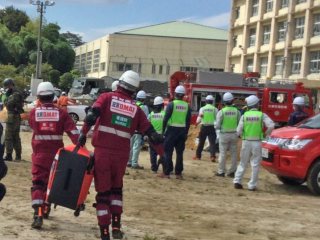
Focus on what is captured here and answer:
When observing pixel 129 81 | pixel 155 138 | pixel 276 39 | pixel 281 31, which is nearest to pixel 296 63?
pixel 281 31

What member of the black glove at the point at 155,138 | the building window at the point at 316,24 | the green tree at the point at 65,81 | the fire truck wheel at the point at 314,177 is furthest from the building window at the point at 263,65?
the black glove at the point at 155,138

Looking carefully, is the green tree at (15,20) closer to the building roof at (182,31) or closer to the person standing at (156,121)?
the building roof at (182,31)

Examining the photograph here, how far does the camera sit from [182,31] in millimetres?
97062

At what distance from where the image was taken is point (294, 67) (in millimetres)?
54844

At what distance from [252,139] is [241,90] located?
16.6 m

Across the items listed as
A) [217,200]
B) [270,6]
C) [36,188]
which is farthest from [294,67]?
[36,188]

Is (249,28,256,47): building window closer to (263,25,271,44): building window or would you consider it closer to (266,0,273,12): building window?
(263,25,271,44): building window

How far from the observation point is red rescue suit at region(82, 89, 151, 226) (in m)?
6.66

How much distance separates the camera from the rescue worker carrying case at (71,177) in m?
6.78

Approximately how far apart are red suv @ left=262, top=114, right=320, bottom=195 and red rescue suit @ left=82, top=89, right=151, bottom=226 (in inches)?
212

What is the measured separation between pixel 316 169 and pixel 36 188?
6.03 meters

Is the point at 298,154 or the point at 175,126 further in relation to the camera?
the point at 175,126

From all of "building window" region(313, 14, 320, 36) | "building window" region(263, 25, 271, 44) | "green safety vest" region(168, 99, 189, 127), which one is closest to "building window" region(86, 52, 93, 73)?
"building window" region(263, 25, 271, 44)

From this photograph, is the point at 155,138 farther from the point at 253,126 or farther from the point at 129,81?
the point at 253,126
